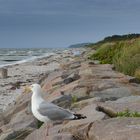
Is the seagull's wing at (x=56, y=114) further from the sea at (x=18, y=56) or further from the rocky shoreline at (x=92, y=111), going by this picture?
the sea at (x=18, y=56)

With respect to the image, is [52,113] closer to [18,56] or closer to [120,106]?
[120,106]

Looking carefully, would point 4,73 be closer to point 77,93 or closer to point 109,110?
point 77,93

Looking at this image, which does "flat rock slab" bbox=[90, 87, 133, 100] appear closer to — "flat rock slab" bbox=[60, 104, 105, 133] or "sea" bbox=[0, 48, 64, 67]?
"flat rock slab" bbox=[60, 104, 105, 133]

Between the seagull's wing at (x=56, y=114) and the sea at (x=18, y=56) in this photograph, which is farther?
the sea at (x=18, y=56)

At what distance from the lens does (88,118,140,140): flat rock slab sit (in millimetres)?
6242

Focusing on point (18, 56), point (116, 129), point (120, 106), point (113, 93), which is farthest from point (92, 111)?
point (18, 56)

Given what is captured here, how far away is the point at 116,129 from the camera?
21.5 feet

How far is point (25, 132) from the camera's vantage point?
8.70m

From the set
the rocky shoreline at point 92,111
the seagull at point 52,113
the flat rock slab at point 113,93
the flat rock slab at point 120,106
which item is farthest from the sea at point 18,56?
the seagull at point 52,113

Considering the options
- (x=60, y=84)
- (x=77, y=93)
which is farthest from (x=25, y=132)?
(x=60, y=84)

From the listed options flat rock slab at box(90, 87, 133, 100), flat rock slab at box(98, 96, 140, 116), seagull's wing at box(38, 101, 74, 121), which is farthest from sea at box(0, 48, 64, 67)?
seagull's wing at box(38, 101, 74, 121)

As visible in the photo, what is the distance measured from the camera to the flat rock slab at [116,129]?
20.5ft

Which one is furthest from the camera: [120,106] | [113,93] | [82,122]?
[113,93]

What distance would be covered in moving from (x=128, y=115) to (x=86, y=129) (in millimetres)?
1067
